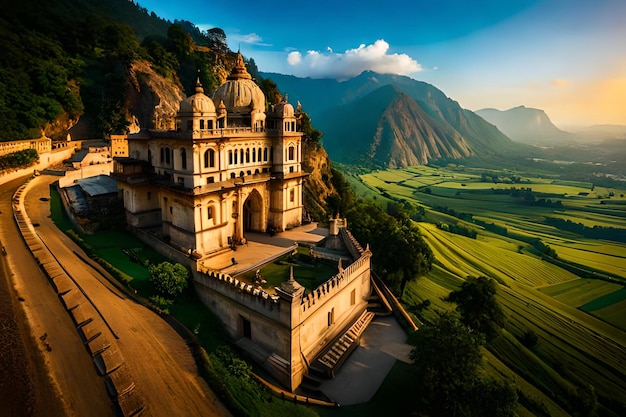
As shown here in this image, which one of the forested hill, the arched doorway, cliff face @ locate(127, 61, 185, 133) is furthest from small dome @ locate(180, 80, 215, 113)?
the forested hill

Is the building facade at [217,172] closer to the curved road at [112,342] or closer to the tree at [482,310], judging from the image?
the curved road at [112,342]

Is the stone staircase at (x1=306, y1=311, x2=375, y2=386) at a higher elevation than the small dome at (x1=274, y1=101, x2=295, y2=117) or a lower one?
lower

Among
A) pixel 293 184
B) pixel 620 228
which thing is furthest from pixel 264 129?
pixel 620 228

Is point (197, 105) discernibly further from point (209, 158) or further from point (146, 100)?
point (146, 100)

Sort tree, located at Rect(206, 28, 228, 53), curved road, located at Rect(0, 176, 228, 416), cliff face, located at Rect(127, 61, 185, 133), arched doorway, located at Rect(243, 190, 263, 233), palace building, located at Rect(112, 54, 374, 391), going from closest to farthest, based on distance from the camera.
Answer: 1. curved road, located at Rect(0, 176, 228, 416)
2. palace building, located at Rect(112, 54, 374, 391)
3. arched doorway, located at Rect(243, 190, 263, 233)
4. cliff face, located at Rect(127, 61, 185, 133)
5. tree, located at Rect(206, 28, 228, 53)

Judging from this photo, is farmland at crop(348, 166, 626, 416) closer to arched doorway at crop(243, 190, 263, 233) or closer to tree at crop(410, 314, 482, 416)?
tree at crop(410, 314, 482, 416)

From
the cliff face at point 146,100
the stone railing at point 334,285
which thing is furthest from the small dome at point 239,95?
the cliff face at point 146,100

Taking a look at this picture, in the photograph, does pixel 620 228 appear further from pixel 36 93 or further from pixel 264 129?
pixel 36 93

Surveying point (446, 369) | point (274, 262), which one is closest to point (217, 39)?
point (274, 262)
